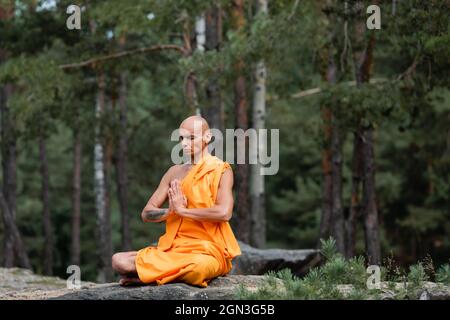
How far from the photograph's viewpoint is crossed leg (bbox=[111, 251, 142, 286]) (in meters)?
8.33

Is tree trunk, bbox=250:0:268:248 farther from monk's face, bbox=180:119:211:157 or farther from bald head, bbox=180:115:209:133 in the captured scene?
bald head, bbox=180:115:209:133

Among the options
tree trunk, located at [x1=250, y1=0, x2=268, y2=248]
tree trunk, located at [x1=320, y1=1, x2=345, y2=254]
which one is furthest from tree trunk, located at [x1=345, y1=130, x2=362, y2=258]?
tree trunk, located at [x1=250, y1=0, x2=268, y2=248]

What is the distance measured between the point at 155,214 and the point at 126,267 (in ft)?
1.62

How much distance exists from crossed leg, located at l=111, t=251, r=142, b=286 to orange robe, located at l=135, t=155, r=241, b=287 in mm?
67

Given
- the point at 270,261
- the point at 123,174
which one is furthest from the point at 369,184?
the point at 123,174

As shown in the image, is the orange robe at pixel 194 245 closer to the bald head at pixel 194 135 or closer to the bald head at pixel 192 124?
the bald head at pixel 194 135

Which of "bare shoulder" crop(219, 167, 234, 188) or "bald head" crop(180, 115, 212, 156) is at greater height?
"bald head" crop(180, 115, 212, 156)

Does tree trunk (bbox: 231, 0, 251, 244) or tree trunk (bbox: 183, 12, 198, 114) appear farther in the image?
tree trunk (bbox: 231, 0, 251, 244)

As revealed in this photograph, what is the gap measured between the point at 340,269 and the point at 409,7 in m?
6.41

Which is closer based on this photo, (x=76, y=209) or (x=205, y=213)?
(x=205, y=213)

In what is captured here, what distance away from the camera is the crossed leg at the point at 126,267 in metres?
8.33

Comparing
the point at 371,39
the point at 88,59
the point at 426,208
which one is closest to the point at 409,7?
the point at 371,39

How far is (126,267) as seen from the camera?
27.3 ft

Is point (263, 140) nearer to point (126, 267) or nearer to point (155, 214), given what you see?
point (155, 214)
